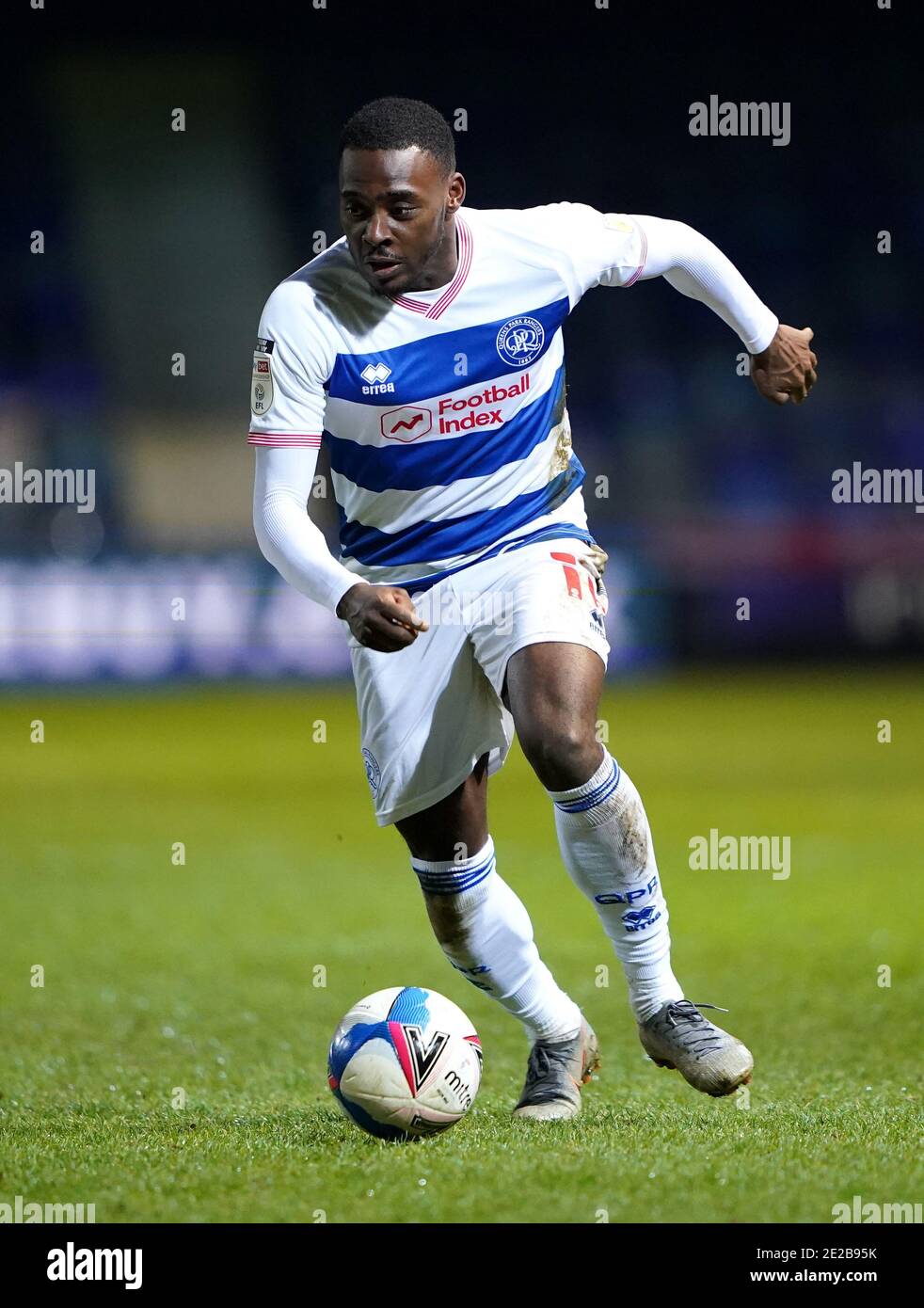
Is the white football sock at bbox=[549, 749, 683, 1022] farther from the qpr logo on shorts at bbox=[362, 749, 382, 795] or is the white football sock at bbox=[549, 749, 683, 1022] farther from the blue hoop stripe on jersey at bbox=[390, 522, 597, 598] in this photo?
Answer: the blue hoop stripe on jersey at bbox=[390, 522, 597, 598]

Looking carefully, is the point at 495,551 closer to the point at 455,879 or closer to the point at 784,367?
the point at 455,879

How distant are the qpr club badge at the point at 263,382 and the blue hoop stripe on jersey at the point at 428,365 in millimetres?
175

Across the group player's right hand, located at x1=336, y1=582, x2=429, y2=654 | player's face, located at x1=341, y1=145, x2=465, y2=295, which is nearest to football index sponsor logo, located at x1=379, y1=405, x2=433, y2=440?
player's face, located at x1=341, y1=145, x2=465, y2=295

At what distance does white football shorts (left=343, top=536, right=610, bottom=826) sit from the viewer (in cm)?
452

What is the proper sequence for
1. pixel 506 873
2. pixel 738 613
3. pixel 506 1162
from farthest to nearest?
pixel 738 613 < pixel 506 873 < pixel 506 1162

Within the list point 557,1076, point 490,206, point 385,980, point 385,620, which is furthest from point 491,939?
point 490,206

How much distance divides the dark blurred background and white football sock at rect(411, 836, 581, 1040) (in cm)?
1778

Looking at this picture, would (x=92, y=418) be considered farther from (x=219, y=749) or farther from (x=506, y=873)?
(x=506, y=873)

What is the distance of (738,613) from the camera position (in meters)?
21.1

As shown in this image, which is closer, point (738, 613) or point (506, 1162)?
point (506, 1162)

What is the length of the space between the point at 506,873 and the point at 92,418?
1606cm

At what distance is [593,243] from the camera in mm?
4730

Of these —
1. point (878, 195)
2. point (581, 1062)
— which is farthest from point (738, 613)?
point (581, 1062)

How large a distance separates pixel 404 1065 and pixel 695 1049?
2.40 ft
